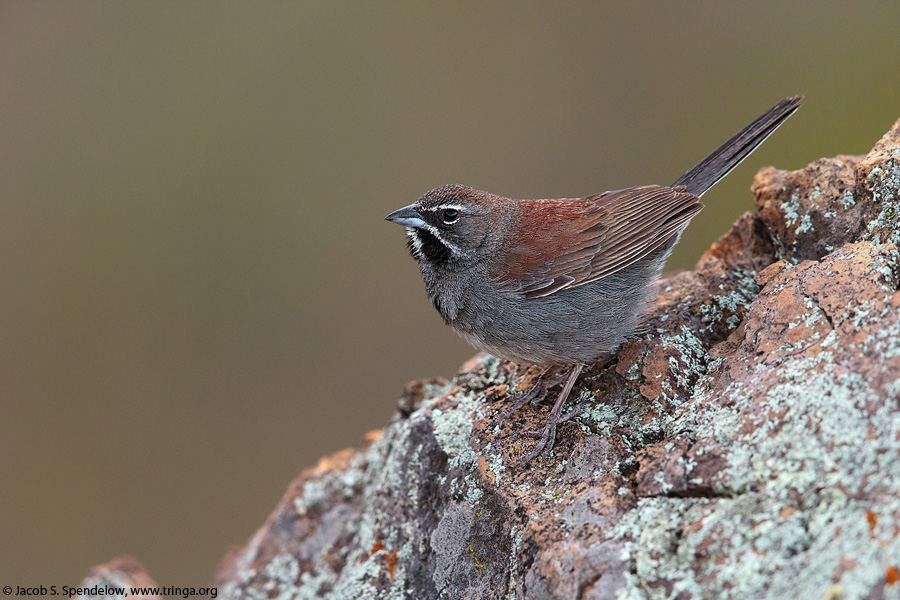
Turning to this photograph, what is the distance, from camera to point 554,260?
4488 millimetres

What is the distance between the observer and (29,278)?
834cm

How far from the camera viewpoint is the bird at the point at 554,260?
4.26 metres

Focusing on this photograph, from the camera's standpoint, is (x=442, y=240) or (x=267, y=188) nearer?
(x=442, y=240)

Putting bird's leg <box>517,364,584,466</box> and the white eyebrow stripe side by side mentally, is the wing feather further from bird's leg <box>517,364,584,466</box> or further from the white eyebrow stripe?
bird's leg <box>517,364,584,466</box>

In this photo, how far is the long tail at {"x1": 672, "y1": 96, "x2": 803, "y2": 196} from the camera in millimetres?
4680

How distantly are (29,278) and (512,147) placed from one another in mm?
5443

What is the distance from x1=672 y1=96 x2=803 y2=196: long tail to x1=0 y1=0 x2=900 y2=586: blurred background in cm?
288

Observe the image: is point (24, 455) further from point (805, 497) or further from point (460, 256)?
point (805, 497)

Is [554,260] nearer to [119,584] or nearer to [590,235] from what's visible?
[590,235]

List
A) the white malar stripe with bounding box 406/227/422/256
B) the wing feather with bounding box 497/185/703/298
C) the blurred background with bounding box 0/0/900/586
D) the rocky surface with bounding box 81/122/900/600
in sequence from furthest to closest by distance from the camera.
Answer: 1. the blurred background with bounding box 0/0/900/586
2. the white malar stripe with bounding box 406/227/422/256
3. the wing feather with bounding box 497/185/703/298
4. the rocky surface with bounding box 81/122/900/600

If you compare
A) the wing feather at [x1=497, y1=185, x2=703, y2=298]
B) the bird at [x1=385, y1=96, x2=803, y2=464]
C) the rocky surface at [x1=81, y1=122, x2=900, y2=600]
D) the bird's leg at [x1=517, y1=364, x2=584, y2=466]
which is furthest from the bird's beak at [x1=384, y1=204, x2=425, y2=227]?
the bird's leg at [x1=517, y1=364, x2=584, y2=466]

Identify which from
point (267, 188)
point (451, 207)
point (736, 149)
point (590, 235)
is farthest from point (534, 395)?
point (267, 188)

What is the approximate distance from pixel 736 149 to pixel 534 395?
2029 millimetres

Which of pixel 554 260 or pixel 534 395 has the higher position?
pixel 554 260
